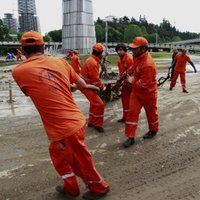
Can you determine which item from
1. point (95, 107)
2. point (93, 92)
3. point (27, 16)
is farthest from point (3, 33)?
point (93, 92)

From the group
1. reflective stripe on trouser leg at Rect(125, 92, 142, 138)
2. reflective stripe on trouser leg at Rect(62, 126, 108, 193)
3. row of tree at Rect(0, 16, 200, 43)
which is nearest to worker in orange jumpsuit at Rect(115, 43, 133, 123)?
reflective stripe on trouser leg at Rect(125, 92, 142, 138)

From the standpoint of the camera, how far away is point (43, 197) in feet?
12.3

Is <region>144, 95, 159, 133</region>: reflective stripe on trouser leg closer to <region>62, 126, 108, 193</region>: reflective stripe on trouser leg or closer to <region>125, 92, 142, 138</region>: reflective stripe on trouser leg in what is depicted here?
<region>125, 92, 142, 138</region>: reflective stripe on trouser leg

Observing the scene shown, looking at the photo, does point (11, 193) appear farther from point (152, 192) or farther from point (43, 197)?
point (152, 192)

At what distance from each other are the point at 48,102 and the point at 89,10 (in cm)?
4241

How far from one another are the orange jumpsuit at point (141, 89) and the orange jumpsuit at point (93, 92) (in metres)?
1.06

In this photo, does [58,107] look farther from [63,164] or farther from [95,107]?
[95,107]

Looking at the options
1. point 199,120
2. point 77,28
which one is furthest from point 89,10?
point 199,120

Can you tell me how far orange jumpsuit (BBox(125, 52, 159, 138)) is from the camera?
5.26 metres

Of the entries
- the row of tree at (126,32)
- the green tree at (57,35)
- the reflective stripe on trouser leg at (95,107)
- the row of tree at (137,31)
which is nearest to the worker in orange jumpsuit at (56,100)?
the reflective stripe on trouser leg at (95,107)

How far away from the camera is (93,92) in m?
6.25

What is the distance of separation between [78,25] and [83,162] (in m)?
41.6

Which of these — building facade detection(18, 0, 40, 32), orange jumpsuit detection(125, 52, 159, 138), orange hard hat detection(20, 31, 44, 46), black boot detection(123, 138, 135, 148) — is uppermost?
building facade detection(18, 0, 40, 32)

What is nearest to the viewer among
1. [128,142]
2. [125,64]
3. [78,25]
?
[128,142]
